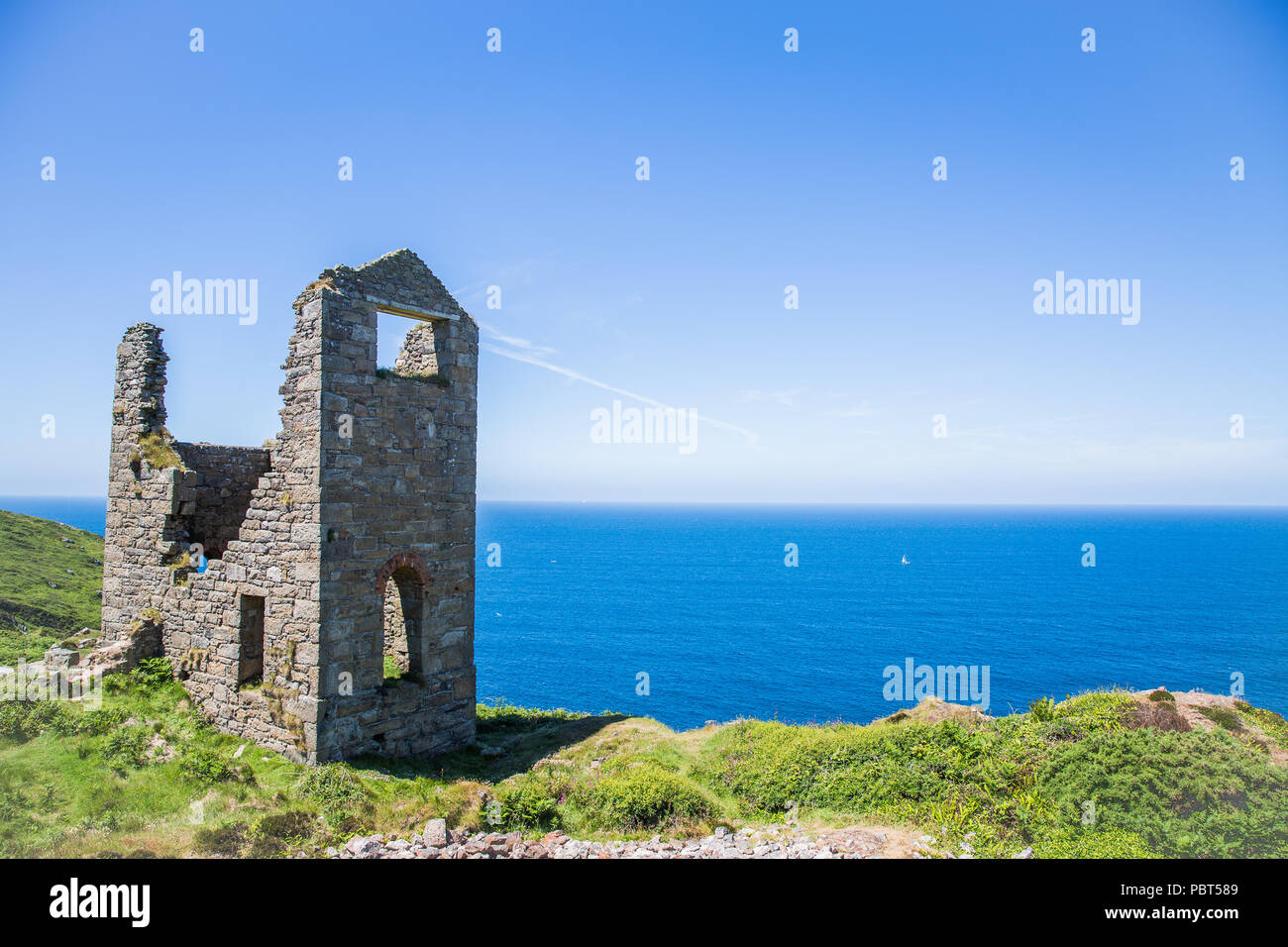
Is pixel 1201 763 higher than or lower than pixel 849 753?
higher

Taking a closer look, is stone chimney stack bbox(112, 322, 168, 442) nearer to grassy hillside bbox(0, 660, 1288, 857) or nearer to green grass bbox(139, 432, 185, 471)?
green grass bbox(139, 432, 185, 471)

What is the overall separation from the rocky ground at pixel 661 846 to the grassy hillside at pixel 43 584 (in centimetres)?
1312

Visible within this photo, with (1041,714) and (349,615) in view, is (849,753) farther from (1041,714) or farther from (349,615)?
(349,615)

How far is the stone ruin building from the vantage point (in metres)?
13.4

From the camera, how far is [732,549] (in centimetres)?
17238

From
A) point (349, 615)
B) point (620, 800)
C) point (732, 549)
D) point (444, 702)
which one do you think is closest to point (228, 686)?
point (349, 615)

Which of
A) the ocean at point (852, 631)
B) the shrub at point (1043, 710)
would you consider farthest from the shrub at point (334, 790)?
the ocean at point (852, 631)

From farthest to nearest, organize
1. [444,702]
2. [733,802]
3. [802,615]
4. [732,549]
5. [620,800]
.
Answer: [732,549], [802,615], [444,702], [733,802], [620,800]

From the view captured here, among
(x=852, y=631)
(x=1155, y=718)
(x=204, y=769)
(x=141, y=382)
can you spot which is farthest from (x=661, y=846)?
(x=852, y=631)

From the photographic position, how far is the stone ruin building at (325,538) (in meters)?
13.4

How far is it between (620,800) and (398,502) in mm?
7446

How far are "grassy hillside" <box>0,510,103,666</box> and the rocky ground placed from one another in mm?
13120

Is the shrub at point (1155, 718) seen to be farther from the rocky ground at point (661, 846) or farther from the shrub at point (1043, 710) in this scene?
the rocky ground at point (661, 846)

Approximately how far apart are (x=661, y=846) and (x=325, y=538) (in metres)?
8.18
